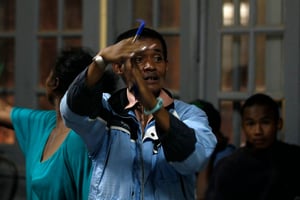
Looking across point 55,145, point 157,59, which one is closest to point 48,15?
point 55,145

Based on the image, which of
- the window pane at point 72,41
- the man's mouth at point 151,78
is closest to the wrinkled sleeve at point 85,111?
the man's mouth at point 151,78

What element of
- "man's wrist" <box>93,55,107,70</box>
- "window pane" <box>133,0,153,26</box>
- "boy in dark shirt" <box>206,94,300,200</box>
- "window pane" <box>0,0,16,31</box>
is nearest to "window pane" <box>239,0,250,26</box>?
"window pane" <box>133,0,153,26</box>

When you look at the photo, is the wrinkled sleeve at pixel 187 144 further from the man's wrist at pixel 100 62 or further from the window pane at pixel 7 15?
the window pane at pixel 7 15

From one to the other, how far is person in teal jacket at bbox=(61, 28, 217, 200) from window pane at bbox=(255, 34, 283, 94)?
243 cm

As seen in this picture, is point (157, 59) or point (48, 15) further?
point (48, 15)

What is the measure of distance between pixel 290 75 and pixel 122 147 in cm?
252

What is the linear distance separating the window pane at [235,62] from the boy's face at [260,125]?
84 centimetres

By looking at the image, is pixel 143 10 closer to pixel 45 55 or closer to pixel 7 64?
pixel 45 55

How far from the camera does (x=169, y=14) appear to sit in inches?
213

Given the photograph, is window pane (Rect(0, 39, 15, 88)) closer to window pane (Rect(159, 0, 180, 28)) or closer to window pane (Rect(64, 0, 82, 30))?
window pane (Rect(64, 0, 82, 30))

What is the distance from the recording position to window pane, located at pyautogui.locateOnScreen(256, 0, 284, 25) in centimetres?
515

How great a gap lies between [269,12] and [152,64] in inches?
103

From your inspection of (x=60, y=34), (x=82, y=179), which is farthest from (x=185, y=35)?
(x=82, y=179)

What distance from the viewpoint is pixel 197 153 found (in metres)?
2.63
